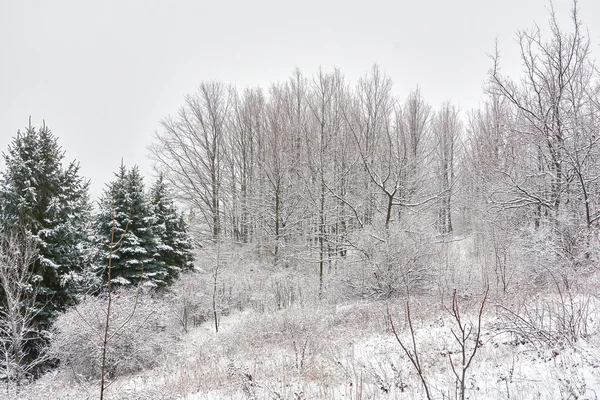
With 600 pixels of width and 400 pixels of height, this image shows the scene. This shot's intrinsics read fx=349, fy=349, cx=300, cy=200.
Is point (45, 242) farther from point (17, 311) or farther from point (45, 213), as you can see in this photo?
point (17, 311)

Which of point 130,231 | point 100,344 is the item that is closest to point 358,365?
point 100,344

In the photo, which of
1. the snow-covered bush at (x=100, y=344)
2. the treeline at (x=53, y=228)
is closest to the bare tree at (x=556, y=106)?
the snow-covered bush at (x=100, y=344)

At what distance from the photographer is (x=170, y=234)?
20.0m

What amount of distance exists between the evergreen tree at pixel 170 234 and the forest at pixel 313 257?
166 millimetres

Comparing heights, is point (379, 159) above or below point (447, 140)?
below

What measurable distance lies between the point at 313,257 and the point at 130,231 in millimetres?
8586

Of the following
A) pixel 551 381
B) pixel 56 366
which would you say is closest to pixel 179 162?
pixel 56 366

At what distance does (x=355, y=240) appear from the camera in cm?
1376

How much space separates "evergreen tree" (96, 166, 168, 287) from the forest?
0.10 meters

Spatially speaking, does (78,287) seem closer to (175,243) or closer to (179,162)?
(175,243)

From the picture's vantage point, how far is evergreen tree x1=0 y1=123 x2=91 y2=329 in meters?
12.5

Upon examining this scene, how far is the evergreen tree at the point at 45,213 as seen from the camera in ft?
41.0

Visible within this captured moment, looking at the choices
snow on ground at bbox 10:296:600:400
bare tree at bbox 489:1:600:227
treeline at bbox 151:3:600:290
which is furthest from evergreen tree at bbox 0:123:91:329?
bare tree at bbox 489:1:600:227

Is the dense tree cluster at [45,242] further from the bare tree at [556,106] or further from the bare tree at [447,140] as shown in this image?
the bare tree at [447,140]
